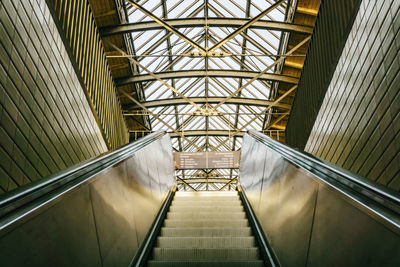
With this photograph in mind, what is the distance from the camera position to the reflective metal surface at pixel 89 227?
1.37 m

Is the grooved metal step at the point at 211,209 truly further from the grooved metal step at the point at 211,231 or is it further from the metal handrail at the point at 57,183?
the metal handrail at the point at 57,183

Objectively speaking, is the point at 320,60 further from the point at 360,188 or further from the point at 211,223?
the point at 360,188

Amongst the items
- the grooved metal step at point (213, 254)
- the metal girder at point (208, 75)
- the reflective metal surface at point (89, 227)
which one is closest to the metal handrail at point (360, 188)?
the grooved metal step at point (213, 254)

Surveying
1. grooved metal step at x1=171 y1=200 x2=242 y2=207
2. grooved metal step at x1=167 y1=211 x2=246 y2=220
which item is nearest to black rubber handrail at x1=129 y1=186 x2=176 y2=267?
grooved metal step at x1=167 y1=211 x2=246 y2=220

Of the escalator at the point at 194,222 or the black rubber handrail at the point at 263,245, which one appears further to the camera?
the black rubber handrail at the point at 263,245

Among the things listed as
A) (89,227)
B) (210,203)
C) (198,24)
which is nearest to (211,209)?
(210,203)

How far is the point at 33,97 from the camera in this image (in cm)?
414

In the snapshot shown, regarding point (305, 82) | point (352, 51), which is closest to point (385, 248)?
point (352, 51)

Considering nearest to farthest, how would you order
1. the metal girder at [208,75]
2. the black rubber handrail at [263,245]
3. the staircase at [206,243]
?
the black rubber handrail at [263,245] < the staircase at [206,243] < the metal girder at [208,75]

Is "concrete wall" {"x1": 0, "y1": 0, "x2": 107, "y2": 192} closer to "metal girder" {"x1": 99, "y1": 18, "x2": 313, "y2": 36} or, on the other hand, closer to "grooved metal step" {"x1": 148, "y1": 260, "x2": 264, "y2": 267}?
"grooved metal step" {"x1": 148, "y1": 260, "x2": 264, "y2": 267}

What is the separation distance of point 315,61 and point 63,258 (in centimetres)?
606

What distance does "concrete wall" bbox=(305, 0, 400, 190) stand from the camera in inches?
129

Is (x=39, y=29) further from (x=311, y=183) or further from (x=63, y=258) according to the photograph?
(x=311, y=183)

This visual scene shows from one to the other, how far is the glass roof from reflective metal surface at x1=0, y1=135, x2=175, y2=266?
281 inches
